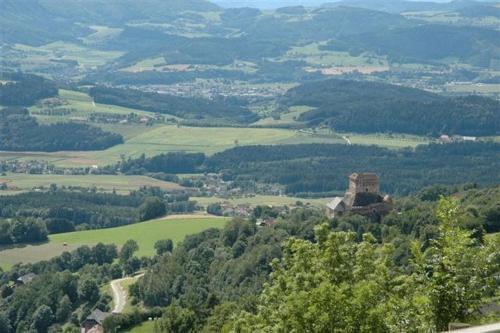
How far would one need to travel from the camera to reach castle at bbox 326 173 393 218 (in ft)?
239

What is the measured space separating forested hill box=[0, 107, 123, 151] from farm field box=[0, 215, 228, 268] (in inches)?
2944

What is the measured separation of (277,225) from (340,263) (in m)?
52.1

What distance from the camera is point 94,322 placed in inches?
2677

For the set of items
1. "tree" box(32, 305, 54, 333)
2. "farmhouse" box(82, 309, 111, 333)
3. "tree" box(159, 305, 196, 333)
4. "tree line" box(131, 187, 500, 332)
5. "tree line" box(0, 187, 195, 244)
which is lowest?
"tree line" box(0, 187, 195, 244)

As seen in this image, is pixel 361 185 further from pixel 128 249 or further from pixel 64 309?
pixel 128 249

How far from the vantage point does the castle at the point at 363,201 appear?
7275cm

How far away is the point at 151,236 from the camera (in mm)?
96875

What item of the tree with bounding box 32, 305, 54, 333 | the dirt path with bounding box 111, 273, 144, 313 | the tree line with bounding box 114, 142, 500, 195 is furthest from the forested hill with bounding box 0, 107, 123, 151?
the tree with bounding box 32, 305, 54, 333

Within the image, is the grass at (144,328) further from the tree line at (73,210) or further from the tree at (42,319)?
the tree line at (73,210)

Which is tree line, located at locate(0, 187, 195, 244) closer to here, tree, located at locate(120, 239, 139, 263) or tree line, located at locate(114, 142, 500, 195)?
tree, located at locate(120, 239, 139, 263)

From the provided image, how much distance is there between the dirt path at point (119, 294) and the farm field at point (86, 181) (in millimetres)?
53157

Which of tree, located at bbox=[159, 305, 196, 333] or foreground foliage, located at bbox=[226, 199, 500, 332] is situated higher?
foreground foliage, located at bbox=[226, 199, 500, 332]

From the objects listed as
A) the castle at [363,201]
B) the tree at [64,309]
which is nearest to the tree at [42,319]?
the tree at [64,309]

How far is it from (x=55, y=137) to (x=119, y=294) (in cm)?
10835
